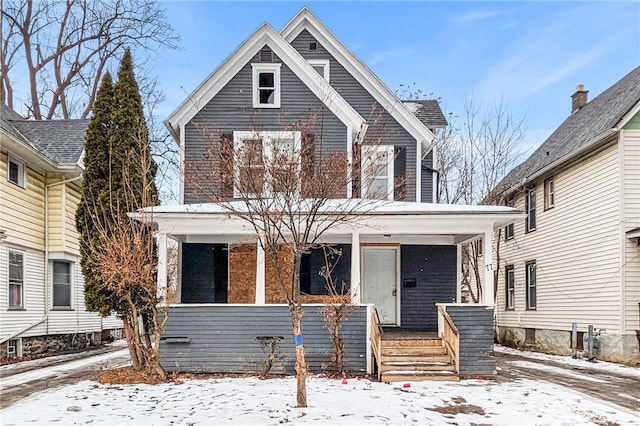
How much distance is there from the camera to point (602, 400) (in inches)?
352

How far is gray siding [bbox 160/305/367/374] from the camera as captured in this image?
1147cm

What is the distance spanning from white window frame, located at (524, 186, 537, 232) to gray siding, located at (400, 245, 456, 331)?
21.5 ft

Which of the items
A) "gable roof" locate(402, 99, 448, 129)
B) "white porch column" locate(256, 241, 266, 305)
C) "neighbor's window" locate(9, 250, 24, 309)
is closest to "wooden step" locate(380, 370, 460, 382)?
"white porch column" locate(256, 241, 266, 305)

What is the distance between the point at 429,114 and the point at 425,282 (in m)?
5.05

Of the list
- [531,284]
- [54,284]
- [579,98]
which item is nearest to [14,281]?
[54,284]

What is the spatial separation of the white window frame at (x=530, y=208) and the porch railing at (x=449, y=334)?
346 inches

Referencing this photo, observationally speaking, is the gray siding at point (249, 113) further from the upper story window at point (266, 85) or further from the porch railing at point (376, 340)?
the porch railing at point (376, 340)

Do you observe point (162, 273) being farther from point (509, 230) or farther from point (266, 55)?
point (509, 230)

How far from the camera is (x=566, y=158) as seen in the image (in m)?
16.0

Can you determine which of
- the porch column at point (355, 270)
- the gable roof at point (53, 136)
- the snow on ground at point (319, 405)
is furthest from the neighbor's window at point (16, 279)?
the porch column at point (355, 270)

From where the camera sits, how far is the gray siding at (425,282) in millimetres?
13773

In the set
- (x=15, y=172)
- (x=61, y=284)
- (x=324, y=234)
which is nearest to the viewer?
(x=324, y=234)

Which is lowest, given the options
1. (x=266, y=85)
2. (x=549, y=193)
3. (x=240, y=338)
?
(x=240, y=338)

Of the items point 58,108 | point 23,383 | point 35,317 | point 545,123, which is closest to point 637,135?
point 545,123
